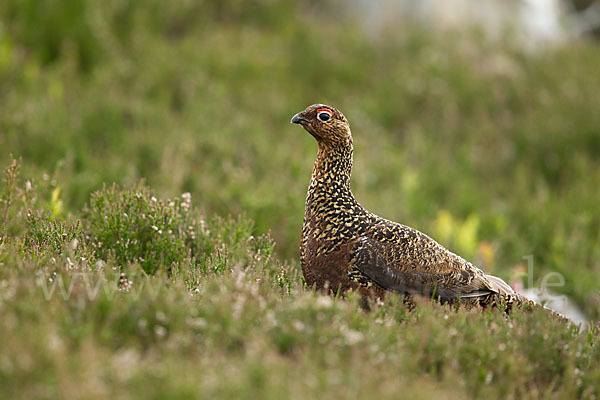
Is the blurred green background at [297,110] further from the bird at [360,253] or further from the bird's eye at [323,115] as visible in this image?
the bird's eye at [323,115]

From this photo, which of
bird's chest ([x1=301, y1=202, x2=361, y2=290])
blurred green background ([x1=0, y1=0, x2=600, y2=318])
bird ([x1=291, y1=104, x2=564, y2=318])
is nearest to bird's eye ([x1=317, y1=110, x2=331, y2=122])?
bird ([x1=291, y1=104, x2=564, y2=318])

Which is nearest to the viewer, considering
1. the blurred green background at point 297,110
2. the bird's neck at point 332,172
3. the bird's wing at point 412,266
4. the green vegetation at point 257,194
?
the green vegetation at point 257,194

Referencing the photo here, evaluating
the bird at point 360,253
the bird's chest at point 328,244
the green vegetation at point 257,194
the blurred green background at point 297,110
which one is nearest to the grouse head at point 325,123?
the bird at point 360,253

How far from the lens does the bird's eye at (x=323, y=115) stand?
3.96 m

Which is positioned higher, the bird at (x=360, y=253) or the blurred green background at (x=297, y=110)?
the blurred green background at (x=297, y=110)

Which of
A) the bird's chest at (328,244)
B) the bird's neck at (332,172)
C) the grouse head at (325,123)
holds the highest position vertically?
the grouse head at (325,123)

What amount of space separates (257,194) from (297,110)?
273 cm

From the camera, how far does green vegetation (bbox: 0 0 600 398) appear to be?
2.62 m

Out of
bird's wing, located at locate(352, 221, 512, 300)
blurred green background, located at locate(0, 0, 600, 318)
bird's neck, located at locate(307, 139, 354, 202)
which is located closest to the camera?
bird's wing, located at locate(352, 221, 512, 300)

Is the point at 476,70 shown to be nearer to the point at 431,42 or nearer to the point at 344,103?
the point at 431,42

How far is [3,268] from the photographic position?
303 centimetres

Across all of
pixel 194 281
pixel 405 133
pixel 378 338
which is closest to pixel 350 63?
pixel 405 133

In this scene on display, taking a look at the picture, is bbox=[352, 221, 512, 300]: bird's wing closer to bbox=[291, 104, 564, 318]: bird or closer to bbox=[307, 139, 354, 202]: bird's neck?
bbox=[291, 104, 564, 318]: bird

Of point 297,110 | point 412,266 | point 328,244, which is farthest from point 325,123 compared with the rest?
point 297,110
